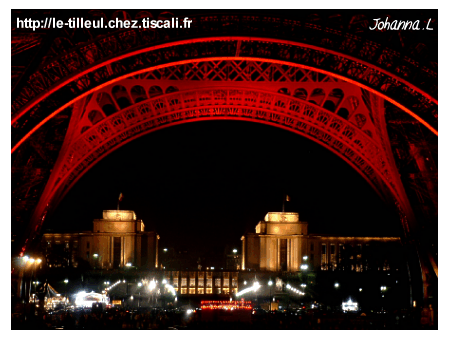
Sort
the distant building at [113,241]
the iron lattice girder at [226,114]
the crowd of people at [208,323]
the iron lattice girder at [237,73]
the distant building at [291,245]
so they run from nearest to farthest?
1. the crowd of people at [208,323]
2. the iron lattice girder at [237,73]
3. the iron lattice girder at [226,114]
4. the distant building at [113,241]
5. the distant building at [291,245]

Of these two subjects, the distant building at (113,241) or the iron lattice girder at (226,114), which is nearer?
the iron lattice girder at (226,114)

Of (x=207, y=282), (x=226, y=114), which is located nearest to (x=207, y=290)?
(x=207, y=282)

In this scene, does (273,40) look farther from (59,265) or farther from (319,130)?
(59,265)

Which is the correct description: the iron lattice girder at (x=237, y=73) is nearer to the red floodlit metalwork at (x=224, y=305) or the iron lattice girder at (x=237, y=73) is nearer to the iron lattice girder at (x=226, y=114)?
the iron lattice girder at (x=226, y=114)

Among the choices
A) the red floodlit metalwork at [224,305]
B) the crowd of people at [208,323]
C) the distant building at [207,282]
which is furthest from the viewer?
the distant building at [207,282]

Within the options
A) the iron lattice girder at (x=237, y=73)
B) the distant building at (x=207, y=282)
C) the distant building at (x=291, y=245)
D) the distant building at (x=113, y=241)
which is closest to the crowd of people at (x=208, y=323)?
the iron lattice girder at (x=237, y=73)

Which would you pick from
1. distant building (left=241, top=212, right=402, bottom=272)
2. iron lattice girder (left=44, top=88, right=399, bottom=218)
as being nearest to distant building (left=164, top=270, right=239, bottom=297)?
distant building (left=241, top=212, right=402, bottom=272)

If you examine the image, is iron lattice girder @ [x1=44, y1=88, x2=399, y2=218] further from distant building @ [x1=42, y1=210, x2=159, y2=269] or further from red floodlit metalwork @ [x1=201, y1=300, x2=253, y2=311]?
distant building @ [x1=42, y1=210, x2=159, y2=269]

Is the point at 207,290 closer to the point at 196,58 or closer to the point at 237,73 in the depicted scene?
the point at 237,73
